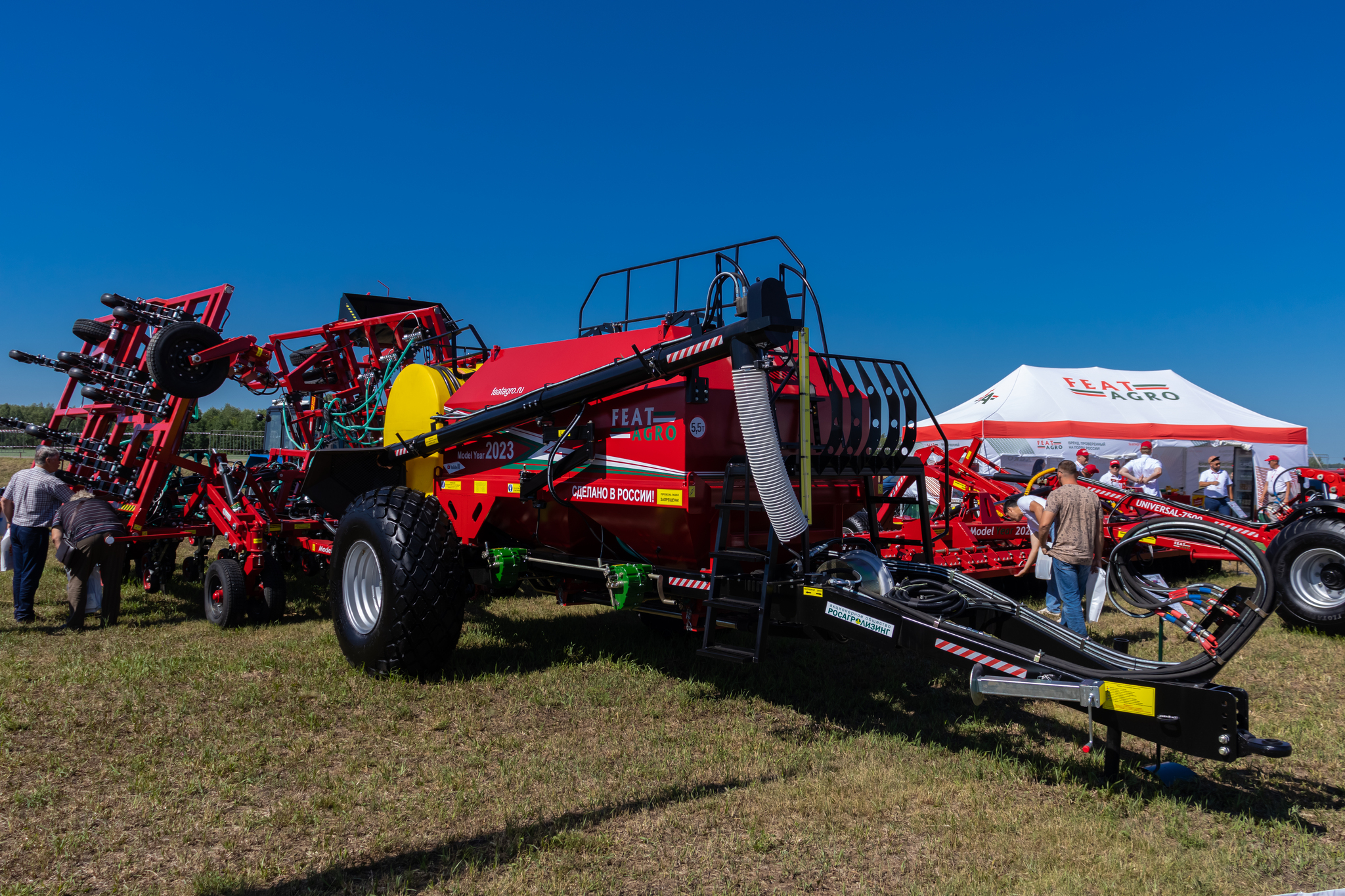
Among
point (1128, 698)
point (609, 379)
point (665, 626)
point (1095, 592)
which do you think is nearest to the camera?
point (1128, 698)

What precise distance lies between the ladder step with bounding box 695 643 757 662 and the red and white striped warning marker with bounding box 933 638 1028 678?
945 mm

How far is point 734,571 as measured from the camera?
17.1 ft

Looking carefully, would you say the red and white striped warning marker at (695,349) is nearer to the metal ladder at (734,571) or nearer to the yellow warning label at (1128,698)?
the metal ladder at (734,571)

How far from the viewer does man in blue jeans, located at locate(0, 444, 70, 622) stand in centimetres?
801

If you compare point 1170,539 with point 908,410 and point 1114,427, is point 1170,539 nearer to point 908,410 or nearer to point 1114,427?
point 908,410

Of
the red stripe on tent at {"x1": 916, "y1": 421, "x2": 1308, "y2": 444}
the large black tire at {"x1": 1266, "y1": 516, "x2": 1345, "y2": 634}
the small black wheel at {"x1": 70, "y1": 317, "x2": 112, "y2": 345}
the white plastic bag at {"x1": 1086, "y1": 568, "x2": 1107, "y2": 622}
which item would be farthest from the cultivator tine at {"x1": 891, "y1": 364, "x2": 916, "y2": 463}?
the red stripe on tent at {"x1": 916, "y1": 421, "x2": 1308, "y2": 444}

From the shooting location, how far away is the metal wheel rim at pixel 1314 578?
28.5 feet

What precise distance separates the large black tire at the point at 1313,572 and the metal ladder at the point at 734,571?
6.63 meters

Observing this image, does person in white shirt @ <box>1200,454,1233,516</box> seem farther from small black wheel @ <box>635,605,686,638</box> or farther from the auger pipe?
the auger pipe

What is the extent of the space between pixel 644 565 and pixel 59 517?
6060 mm

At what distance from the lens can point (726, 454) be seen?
553cm

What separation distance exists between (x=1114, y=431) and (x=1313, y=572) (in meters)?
11.5

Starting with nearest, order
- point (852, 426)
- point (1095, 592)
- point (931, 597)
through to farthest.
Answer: point (931, 597)
point (852, 426)
point (1095, 592)

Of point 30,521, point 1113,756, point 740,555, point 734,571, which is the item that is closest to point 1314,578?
point 1113,756
